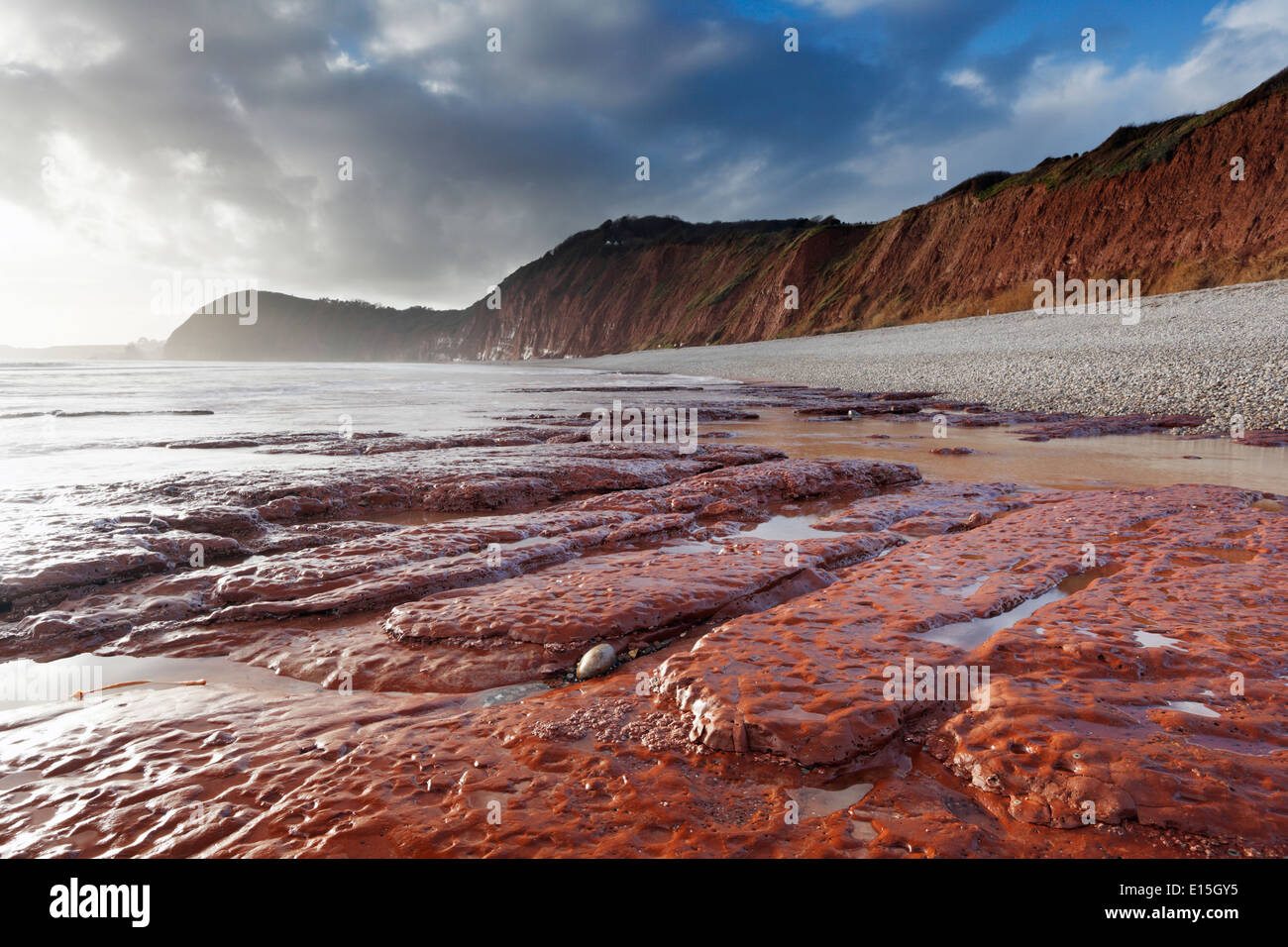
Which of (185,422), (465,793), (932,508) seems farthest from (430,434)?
(465,793)

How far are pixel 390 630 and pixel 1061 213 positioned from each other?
44.9 m

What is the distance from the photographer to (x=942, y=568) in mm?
3168

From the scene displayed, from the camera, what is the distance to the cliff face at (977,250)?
28688mm

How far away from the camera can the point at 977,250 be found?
40844mm

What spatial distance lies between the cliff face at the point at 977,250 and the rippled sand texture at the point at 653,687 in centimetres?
3309

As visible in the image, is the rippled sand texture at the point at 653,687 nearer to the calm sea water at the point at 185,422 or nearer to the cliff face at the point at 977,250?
the calm sea water at the point at 185,422

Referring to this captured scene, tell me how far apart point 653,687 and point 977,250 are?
4684cm

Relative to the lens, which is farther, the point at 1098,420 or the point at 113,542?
the point at 1098,420

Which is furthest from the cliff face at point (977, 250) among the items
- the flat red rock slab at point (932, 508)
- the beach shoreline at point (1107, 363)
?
the flat red rock slab at point (932, 508)

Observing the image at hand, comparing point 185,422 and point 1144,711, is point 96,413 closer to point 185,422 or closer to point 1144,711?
point 185,422

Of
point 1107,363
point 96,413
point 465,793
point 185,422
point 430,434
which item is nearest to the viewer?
point 465,793
